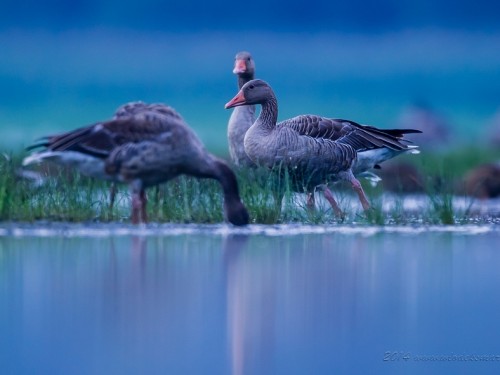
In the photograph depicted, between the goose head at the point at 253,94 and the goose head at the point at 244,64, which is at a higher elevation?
the goose head at the point at 244,64

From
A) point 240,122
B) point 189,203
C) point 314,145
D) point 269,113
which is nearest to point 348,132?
point 314,145

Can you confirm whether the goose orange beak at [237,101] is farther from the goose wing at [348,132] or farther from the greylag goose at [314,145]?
the goose wing at [348,132]

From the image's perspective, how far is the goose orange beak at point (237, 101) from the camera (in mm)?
6402

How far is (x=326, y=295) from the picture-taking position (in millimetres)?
5242

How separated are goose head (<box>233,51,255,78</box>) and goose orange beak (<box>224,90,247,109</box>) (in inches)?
18.8

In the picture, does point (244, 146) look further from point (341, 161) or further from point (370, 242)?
point (370, 242)

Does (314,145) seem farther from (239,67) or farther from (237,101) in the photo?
(239,67)

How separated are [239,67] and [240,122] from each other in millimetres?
352

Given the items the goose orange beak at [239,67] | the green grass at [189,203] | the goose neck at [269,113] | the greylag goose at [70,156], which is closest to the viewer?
the greylag goose at [70,156]

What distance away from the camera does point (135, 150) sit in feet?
19.2

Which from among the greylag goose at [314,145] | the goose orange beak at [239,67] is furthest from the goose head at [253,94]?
the goose orange beak at [239,67]

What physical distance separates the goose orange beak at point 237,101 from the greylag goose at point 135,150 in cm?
45

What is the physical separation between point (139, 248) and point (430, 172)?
2238mm

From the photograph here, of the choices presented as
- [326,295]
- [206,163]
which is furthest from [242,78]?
[326,295]
